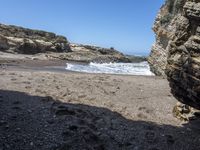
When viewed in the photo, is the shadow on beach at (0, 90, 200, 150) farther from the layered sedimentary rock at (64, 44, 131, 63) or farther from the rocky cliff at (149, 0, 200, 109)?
the layered sedimentary rock at (64, 44, 131, 63)

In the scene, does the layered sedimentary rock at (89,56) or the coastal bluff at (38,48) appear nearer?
the coastal bluff at (38,48)

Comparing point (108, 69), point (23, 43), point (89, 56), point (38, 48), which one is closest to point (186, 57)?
point (108, 69)

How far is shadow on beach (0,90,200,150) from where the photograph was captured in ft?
41.0

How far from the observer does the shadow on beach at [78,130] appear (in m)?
12.5

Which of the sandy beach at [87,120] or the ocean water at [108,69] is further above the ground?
the sandy beach at [87,120]

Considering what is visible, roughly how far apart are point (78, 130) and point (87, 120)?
1.56 meters

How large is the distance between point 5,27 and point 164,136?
6414 centimetres

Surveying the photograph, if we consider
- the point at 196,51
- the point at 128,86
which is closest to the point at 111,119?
the point at 196,51

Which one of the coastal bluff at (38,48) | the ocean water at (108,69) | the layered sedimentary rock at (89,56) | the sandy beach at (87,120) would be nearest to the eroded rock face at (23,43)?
the coastal bluff at (38,48)

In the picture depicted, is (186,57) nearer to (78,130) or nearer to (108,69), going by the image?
(78,130)

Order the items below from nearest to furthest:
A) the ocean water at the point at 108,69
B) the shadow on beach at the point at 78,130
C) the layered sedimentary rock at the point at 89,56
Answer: the shadow on beach at the point at 78,130, the ocean water at the point at 108,69, the layered sedimentary rock at the point at 89,56

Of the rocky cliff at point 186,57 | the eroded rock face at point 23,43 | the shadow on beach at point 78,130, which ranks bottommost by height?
the shadow on beach at point 78,130

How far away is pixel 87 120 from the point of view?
50.5 feet

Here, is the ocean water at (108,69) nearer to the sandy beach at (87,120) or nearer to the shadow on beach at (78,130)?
the sandy beach at (87,120)
